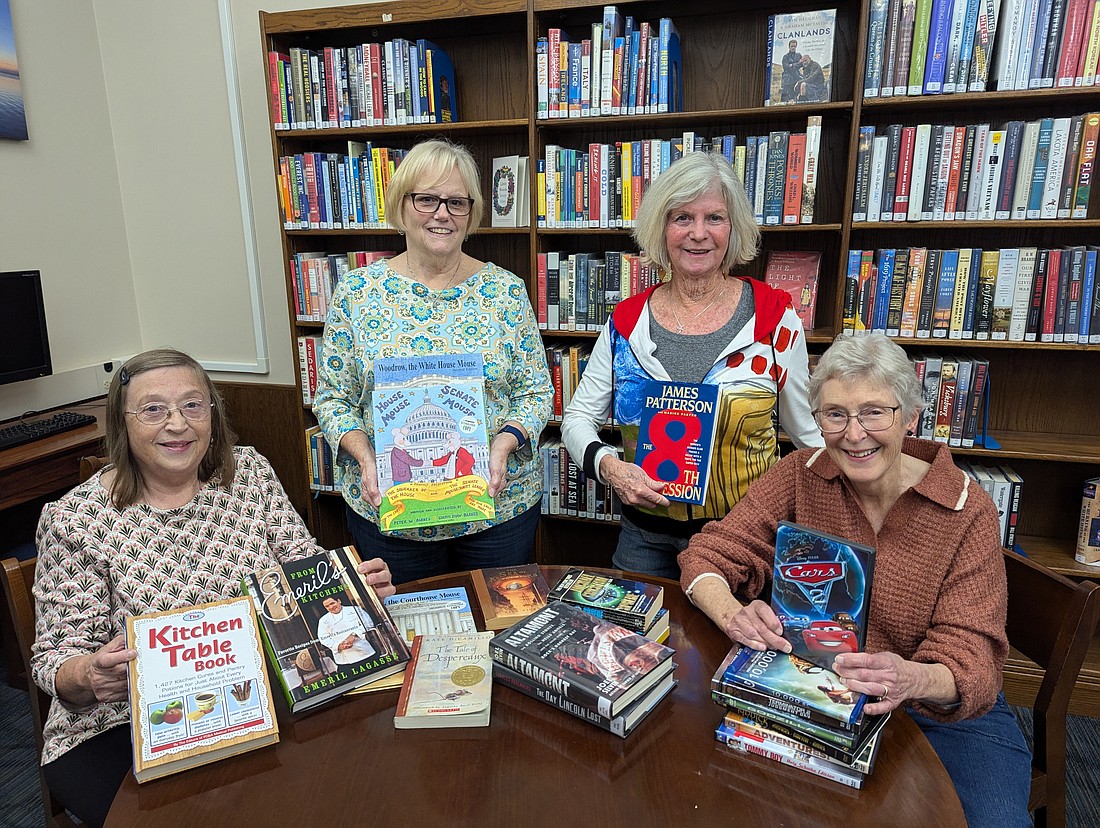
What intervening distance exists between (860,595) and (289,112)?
2.96 metres

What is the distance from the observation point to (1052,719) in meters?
1.51

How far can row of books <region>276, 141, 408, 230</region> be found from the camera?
3074mm

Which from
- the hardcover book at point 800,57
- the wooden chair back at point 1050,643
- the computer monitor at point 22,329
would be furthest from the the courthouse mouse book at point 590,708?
the computer monitor at point 22,329

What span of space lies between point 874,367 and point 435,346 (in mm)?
1047

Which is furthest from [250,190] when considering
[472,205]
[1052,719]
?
[1052,719]

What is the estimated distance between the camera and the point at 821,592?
1.25m

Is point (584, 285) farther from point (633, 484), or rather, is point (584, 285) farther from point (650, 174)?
point (633, 484)

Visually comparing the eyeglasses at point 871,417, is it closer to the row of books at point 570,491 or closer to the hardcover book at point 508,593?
the hardcover book at point 508,593

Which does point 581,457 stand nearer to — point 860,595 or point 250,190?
point 860,595

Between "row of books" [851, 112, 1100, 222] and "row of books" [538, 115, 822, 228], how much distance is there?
194 mm

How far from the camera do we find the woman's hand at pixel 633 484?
5.86 feet

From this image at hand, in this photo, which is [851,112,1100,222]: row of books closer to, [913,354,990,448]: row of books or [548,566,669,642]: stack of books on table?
[913,354,990,448]: row of books

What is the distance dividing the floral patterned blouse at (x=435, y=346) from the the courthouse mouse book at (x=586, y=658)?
0.60 metres

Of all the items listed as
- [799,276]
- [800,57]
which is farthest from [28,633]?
[800,57]
